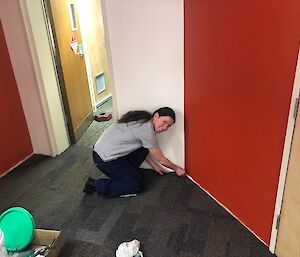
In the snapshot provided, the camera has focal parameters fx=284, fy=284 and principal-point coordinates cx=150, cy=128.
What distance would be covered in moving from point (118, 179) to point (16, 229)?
848 mm

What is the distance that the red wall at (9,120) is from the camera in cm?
261

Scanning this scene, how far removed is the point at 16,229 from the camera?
1693 mm

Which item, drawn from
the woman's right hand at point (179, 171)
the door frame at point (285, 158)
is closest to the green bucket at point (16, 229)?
the woman's right hand at point (179, 171)

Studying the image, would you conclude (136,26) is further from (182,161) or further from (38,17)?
(182,161)

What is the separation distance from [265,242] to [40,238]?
1406mm

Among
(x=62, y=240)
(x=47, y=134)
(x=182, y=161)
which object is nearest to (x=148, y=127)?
(x=182, y=161)

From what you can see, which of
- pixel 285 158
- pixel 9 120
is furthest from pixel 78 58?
pixel 285 158

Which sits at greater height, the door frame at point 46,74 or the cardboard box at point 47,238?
the door frame at point 46,74

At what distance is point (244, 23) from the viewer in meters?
1.52

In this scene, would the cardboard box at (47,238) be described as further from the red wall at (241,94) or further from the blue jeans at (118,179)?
the red wall at (241,94)

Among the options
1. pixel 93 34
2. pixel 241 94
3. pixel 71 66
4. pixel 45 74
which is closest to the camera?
pixel 241 94

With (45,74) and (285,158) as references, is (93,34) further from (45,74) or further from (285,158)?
(285,158)

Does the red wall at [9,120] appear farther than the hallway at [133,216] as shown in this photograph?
Yes

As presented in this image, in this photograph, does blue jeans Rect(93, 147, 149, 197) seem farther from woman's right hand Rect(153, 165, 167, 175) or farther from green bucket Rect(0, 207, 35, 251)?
green bucket Rect(0, 207, 35, 251)
